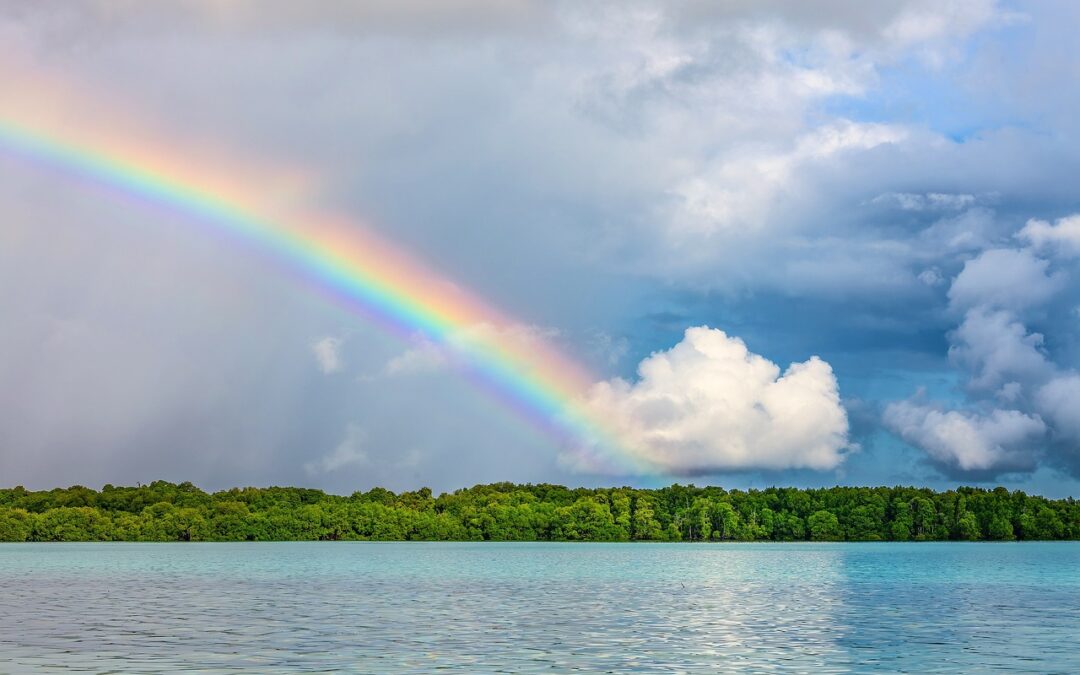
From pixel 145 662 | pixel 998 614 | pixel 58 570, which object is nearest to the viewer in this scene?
pixel 145 662

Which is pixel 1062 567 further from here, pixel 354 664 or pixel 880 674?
pixel 354 664

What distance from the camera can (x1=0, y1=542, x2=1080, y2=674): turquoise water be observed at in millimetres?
40375

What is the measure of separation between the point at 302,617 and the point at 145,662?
1898cm

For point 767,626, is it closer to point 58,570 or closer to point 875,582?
point 875,582

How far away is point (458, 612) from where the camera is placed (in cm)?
6159

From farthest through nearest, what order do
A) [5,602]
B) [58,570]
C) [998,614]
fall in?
[58,570], [5,602], [998,614]

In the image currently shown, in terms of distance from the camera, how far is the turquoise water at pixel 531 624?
40375mm

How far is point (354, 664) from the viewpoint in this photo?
130 feet

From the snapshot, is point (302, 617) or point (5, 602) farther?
point (5, 602)

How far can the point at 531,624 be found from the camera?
2141 inches

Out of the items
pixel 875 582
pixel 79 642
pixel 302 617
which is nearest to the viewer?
pixel 79 642

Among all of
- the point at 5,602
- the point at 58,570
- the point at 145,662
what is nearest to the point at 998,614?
the point at 145,662

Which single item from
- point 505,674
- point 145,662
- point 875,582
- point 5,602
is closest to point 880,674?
point 505,674

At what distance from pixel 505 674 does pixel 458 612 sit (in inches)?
984
